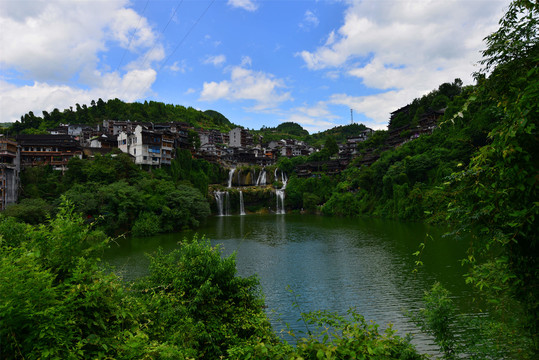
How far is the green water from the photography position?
13852mm

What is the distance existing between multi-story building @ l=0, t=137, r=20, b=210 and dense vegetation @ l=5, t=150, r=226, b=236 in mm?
1253

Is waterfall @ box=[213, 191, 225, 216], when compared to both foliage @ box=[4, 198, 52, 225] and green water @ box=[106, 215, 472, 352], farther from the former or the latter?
foliage @ box=[4, 198, 52, 225]

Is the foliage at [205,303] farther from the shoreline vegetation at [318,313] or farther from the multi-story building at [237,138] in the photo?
the multi-story building at [237,138]

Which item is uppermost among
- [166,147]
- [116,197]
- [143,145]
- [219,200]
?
[166,147]

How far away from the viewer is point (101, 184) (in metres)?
35.5

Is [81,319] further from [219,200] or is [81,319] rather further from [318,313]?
[219,200]

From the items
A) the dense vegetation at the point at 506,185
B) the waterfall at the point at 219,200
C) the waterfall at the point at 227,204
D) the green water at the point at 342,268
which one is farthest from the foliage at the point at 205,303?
the waterfall at the point at 227,204

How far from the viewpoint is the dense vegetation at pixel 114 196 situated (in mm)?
30891

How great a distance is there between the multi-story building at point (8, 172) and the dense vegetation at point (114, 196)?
49.3 inches

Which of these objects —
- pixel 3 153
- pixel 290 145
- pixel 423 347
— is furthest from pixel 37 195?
pixel 290 145

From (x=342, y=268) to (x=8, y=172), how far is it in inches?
1600

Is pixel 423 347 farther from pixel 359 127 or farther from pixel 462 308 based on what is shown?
pixel 359 127

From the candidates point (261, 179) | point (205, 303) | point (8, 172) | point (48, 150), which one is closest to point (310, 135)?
point (261, 179)

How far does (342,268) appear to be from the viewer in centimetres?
Answer: 2052
